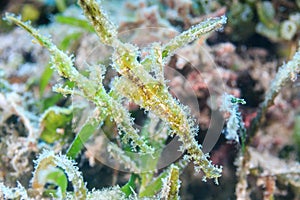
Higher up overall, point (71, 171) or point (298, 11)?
→ point (298, 11)

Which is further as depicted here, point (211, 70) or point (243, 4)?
point (243, 4)

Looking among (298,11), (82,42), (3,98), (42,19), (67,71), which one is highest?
(42,19)

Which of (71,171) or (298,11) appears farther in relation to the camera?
(298,11)

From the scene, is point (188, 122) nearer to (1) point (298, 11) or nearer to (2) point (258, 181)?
(2) point (258, 181)

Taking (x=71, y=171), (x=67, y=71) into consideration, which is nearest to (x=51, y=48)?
(x=67, y=71)

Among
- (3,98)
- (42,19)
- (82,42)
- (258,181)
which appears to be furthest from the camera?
(42,19)

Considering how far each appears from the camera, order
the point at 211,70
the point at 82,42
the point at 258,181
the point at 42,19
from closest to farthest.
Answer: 1. the point at 258,181
2. the point at 211,70
3. the point at 82,42
4. the point at 42,19

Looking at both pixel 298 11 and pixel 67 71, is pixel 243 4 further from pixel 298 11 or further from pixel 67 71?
pixel 67 71

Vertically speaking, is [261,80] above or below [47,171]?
above

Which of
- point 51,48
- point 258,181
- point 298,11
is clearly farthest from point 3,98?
point 298,11
